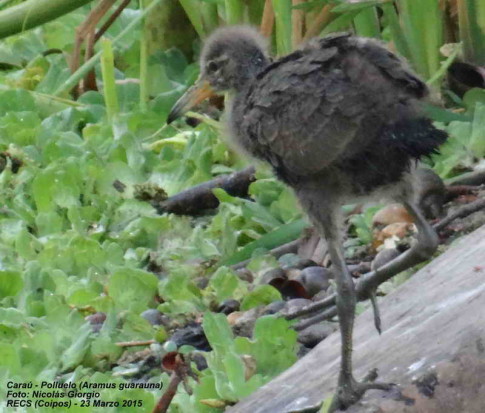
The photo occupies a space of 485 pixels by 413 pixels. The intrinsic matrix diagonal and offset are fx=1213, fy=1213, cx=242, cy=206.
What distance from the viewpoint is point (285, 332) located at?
4047mm

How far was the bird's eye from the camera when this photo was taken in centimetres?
449

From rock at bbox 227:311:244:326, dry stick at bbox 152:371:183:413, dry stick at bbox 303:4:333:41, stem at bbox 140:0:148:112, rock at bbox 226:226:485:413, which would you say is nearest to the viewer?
rock at bbox 226:226:485:413

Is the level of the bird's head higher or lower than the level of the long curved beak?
higher

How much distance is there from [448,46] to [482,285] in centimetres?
219

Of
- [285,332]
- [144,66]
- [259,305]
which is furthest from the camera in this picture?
[144,66]

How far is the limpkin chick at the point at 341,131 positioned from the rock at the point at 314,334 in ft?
2.06

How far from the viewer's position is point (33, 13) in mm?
5355

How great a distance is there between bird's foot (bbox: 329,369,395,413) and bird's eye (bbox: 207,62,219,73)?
5.01 ft

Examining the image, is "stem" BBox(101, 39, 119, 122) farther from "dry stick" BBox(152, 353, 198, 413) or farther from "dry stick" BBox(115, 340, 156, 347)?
"dry stick" BBox(152, 353, 198, 413)

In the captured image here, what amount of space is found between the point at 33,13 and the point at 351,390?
2722mm

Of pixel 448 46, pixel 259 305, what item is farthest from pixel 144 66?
pixel 259 305

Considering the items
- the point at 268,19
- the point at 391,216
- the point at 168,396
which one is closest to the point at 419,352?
the point at 168,396

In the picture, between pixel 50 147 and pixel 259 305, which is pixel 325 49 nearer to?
pixel 259 305

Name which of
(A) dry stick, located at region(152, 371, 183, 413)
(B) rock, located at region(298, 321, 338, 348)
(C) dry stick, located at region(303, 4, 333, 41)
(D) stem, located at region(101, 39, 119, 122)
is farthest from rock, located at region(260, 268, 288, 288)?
(D) stem, located at region(101, 39, 119, 122)
